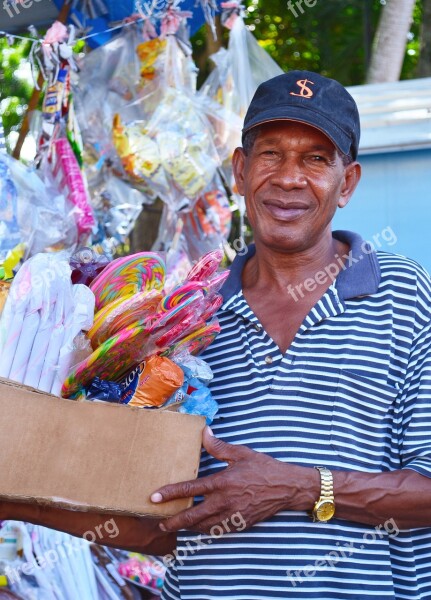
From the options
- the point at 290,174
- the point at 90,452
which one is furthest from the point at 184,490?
the point at 290,174

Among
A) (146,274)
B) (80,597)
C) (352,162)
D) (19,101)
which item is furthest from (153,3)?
(19,101)

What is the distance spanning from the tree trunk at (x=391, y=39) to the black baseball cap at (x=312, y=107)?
2.71 meters

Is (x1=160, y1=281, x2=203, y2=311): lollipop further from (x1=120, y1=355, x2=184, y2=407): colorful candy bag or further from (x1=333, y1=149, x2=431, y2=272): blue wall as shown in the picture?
(x1=333, y1=149, x2=431, y2=272): blue wall

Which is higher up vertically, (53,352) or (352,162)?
(352,162)

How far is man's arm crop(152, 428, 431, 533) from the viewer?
63.4 inches

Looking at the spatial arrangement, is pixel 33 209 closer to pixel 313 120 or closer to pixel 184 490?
pixel 313 120

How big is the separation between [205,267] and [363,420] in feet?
1.47

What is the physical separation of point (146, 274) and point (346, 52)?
698 centimetres

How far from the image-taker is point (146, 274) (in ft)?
5.77

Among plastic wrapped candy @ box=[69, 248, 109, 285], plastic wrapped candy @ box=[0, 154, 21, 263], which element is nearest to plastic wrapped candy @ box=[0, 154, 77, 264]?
plastic wrapped candy @ box=[0, 154, 21, 263]

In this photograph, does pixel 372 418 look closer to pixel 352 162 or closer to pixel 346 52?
pixel 352 162

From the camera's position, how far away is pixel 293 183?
1871mm

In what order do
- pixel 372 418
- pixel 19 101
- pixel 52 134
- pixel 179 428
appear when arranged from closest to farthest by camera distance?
pixel 179 428 < pixel 372 418 < pixel 52 134 < pixel 19 101

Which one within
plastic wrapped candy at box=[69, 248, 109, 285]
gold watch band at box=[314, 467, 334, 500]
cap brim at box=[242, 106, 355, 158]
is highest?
cap brim at box=[242, 106, 355, 158]
